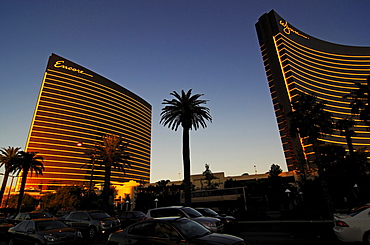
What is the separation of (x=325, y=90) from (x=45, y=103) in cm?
17196

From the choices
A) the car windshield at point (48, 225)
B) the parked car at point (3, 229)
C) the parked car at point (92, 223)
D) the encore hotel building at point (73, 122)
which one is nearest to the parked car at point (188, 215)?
the parked car at point (92, 223)

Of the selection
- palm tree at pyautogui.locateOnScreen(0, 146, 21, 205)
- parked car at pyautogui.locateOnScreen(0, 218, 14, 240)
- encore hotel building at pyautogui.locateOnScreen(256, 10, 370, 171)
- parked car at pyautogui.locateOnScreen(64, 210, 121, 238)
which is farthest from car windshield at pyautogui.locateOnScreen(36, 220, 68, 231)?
encore hotel building at pyautogui.locateOnScreen(256, 10, 370, 171)

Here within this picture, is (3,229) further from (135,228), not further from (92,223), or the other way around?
(135,228)

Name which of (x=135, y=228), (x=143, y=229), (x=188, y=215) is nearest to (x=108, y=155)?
(x=188, y=215)

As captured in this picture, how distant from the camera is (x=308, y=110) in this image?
2816cm

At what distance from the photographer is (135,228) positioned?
7.21 meters

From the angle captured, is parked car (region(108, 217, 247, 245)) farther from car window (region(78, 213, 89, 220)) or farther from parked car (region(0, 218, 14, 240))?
parked car (region(0, 218, 14, 240))

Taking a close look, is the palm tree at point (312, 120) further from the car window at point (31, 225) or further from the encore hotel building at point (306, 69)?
the encore hotel building at point (306, 69)

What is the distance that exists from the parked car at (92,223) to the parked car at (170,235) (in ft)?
25.5

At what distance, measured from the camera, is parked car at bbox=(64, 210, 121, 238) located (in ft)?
46.9

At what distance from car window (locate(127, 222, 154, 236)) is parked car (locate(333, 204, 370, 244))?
23.9 ft

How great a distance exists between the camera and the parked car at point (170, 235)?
581cm

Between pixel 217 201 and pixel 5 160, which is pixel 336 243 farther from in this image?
pixel 5 160

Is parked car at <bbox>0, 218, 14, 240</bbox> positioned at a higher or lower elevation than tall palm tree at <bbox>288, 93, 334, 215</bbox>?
lower
